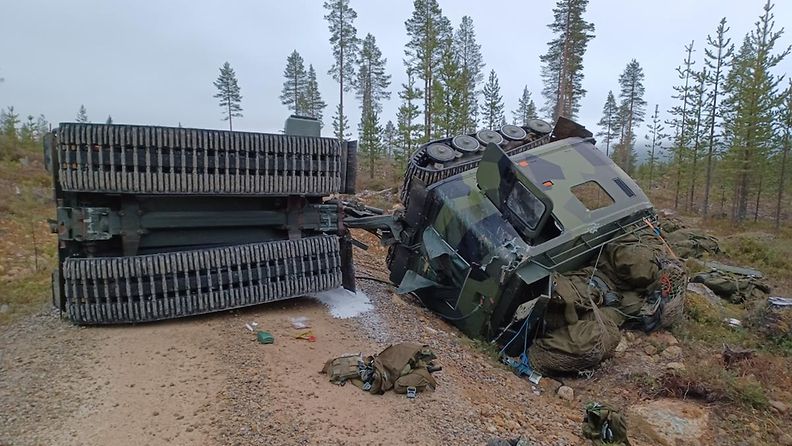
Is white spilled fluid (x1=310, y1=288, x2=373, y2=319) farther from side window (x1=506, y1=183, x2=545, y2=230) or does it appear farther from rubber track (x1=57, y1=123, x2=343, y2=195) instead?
side window (x1=506, y1=183, x2=545, y2=230)

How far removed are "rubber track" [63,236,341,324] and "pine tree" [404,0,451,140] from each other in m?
21.1

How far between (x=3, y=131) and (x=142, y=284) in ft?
69.3

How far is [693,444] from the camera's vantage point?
165 inches

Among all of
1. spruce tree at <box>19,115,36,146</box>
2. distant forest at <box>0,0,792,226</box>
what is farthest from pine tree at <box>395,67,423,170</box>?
spruce tree at <box>19,115,36,146</box>

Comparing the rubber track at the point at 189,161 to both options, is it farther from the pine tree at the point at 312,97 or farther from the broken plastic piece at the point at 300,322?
the pine tree at the point at 312,97

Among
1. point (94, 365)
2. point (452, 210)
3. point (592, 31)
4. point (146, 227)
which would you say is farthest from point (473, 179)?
point (592, 31)

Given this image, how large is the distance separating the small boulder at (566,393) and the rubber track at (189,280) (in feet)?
9.62

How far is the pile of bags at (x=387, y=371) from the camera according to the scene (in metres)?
3.92

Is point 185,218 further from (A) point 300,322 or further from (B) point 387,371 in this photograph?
(B) point 387,371

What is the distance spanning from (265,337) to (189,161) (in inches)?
77.4

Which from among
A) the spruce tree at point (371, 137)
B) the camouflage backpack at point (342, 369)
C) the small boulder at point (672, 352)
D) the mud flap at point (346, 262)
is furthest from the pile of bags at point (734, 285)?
the spruce tree at point (371, 137)

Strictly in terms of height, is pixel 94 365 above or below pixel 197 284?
below

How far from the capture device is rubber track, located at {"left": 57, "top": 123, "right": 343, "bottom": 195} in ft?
14.8

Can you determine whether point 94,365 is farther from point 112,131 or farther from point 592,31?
point 592,31
